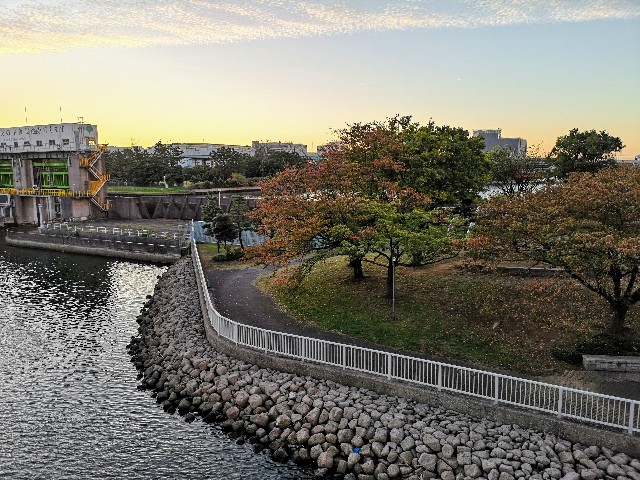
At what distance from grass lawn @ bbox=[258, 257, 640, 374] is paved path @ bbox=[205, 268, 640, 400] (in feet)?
1.82

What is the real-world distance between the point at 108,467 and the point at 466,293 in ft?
51.8

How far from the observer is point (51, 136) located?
58.8 metres

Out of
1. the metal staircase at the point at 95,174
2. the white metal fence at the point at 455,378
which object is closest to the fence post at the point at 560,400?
the white metal fence at the point at 455,378

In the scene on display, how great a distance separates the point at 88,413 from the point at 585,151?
38.8 metres

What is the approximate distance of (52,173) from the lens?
61156 millimetres

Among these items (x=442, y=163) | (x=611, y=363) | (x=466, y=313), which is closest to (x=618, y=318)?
(x=611, y=363)

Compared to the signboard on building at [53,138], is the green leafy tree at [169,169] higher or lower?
lower

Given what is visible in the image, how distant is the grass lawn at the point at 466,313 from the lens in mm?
17312

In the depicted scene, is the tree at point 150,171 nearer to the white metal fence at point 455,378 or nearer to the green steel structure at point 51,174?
the green steel structure at point 51,174

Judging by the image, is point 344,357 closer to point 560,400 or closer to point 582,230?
point 560,400

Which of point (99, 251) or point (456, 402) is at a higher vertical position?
point (456, 402)

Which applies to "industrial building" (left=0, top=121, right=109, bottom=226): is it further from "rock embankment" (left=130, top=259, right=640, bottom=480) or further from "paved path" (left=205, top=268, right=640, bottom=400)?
"rock embankment" (left=130, top=259, right=640, bottom=480)

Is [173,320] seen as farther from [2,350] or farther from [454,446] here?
[454,446]

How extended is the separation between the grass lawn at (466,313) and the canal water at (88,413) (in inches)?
276
